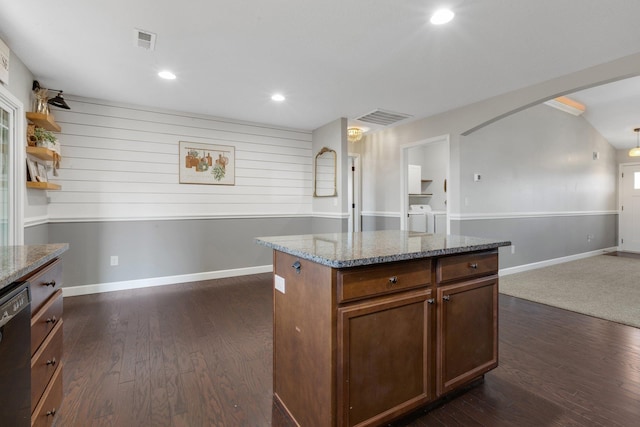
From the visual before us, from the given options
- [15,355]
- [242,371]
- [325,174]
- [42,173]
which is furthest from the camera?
[325,174]

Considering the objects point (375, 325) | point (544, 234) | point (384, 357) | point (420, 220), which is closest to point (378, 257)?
point (375, 325)

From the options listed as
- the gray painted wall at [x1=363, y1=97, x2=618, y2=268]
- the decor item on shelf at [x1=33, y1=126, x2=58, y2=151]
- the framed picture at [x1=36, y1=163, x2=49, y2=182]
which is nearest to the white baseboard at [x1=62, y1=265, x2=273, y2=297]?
the framed picture at [x1=36, y1=163, x2=49, y2=182]

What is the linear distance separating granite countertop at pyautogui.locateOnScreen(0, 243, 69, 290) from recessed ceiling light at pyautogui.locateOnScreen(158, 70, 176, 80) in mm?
2150

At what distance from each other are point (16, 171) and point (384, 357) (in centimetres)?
349

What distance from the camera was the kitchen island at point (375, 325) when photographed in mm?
1358

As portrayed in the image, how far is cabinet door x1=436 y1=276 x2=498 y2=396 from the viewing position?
66.6 inches

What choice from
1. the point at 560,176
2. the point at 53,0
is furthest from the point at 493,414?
the point at 560,176

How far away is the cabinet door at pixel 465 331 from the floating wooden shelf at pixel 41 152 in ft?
12.4

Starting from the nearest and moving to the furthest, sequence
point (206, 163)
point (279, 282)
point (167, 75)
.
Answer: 1. point (279, 282)
2. point (167, 75)
3. point (206, 163)

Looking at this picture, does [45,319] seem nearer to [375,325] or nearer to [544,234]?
[375,325]

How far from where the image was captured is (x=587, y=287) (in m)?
4.17

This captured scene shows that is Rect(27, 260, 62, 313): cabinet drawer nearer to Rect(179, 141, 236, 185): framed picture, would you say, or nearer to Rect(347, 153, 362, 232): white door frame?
Rect(179, 141, 236, 185): framed picture

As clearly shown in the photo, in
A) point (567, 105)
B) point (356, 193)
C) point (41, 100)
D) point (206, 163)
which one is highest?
point (567, 105)

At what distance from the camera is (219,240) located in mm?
4680
